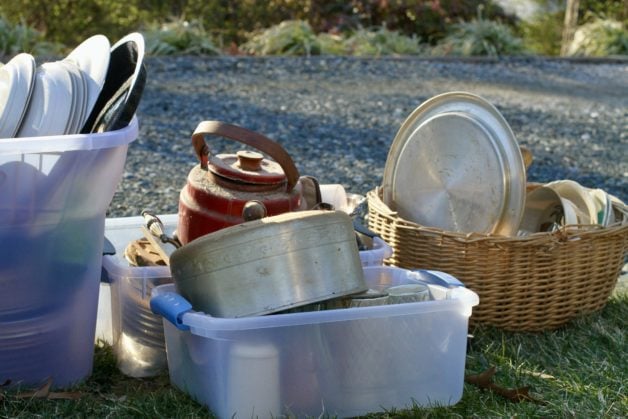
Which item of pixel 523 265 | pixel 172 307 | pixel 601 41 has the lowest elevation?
pixel 601 41

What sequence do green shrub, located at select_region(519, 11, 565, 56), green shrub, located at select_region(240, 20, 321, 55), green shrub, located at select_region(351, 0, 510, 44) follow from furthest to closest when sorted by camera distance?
green shrub, located at select_region(519, 11, 565, 56) < green shrub, located at select_region(351, 0, 510, 44) < green shrub, located at select_region(240, 20, 321, 55)

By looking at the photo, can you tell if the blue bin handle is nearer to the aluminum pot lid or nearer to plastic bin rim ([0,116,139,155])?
plastic bin rim ([0,116,139,155])

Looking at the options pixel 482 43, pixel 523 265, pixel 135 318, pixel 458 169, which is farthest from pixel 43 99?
pixel 482 43

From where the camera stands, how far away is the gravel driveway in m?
5.13

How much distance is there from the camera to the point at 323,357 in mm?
2357

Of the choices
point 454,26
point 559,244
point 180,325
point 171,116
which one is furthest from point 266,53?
point 180,325

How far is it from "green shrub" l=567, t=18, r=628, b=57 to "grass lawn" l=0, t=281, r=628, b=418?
7698 millimetres

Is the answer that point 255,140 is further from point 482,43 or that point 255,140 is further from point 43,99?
point 482,43

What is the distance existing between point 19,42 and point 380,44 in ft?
10.7

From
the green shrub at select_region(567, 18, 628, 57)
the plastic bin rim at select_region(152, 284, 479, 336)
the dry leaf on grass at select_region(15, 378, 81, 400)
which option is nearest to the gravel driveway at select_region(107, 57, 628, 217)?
the green shrub at select_region(567, 18, 628, 57)

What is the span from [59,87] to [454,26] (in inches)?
325

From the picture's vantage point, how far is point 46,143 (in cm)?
A: 229

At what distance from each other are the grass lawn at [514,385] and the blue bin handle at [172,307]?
24 centimetres

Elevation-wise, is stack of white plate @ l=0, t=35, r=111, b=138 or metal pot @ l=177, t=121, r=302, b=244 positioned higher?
stack of white plate @ l=0, t=35, r=111, b=138
